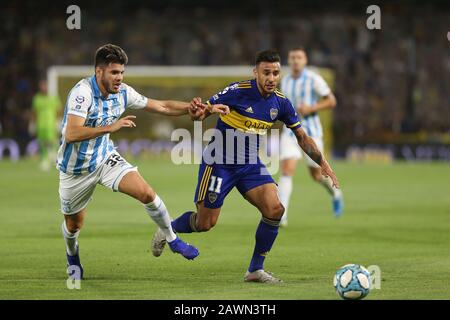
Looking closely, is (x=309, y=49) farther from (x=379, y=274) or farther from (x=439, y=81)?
(x=379, y=274)

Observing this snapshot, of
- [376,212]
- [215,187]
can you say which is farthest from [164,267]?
[376,212]

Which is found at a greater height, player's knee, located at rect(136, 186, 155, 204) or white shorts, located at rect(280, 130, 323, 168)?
white shorts, located at rect(280, 130, 323, 168)

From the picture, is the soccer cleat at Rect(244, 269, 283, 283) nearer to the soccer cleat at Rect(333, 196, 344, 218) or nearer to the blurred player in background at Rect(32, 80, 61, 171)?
the soccer cleat at Rect(333, 196, 344, 218)

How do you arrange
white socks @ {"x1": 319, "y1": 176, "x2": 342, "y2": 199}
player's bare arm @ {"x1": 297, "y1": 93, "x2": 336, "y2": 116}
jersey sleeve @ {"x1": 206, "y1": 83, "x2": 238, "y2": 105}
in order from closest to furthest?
jersey sleeve @ {"x1": 206, "y1": 83, "x2": 238, "y2": 105} → player's bare arm @ {"x1": 297, "y1": 93, "x2": 336, "y2": 116} → white socks @ {"x1": 319, "y1": 176, "x2": 342, "y2": 199}

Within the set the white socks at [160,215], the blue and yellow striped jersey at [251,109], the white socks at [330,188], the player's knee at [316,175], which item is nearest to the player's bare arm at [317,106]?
the player's knee at [316,175]

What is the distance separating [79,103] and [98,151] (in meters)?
0.61

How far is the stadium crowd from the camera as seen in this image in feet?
114

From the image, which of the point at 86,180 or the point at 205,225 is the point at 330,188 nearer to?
the point at 205,225

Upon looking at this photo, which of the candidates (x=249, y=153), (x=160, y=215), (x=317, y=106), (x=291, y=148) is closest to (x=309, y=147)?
(x=249, y=153)

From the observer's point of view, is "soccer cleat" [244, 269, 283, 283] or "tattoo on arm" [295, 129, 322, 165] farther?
"tattoo on arm" [295, 129, 322, 165]

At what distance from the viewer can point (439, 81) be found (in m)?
35.2

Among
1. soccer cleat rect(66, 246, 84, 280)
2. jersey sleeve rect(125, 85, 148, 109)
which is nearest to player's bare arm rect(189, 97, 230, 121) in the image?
jersey sleeve rect(125, 85, 148, 109)

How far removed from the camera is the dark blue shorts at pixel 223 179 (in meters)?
9.12

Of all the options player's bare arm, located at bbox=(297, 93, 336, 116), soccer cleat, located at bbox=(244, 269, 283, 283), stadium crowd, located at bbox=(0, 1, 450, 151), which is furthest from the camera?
stadium crowd, located at bbox=(0, 1, 450, 151)
